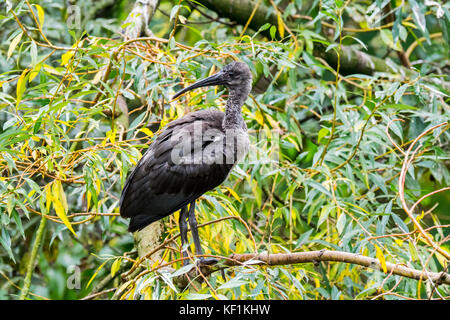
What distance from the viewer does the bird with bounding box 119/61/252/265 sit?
323 cm

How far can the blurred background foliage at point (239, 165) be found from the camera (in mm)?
2916

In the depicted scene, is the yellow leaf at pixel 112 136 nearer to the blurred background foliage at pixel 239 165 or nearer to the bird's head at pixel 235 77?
the blurred background foliage at pixel 239 165

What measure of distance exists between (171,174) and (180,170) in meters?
0.06

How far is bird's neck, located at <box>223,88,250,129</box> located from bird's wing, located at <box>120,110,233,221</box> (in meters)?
0.16

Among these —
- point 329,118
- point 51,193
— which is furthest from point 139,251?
point 329,118

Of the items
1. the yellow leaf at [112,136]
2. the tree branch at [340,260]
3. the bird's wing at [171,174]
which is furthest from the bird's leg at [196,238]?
the yellow leaf at [112,136]

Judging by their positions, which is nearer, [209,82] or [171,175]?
[171,175]

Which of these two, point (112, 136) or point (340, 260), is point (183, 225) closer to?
point (112, 136)

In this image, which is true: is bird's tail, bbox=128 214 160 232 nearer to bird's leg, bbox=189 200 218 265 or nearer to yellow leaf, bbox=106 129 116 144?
→ bird's leg, bbox=189 200 218 265

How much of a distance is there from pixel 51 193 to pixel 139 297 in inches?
32.8

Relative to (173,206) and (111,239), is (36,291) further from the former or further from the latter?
(173,206)

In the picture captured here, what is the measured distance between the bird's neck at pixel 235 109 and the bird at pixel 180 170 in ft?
0.23

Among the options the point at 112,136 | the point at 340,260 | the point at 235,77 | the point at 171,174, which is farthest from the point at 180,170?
the point at 340,260

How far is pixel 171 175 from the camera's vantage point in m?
3.29
